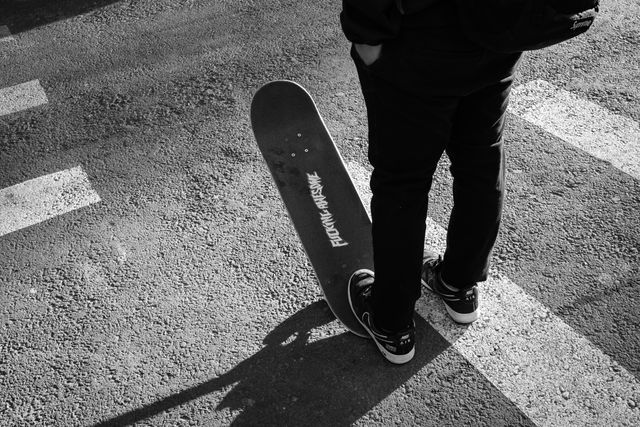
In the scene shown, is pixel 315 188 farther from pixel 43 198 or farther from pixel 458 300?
pixel 43 198

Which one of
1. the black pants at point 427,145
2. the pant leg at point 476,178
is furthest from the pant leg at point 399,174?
the pant leg at point 476,178

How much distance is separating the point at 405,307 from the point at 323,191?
0.78m

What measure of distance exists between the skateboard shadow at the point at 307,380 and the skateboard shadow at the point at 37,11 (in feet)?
12.7

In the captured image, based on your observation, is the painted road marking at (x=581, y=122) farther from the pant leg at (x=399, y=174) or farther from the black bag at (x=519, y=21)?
the black bag at (x=519, y=21)

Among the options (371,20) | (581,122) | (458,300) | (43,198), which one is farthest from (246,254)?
(581,122)

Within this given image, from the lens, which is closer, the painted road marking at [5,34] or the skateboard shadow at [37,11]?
the painted road marking at [5,34]

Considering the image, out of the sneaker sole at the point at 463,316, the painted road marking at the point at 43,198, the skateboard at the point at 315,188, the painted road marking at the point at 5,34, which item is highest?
the skateboard at the point at 315,188

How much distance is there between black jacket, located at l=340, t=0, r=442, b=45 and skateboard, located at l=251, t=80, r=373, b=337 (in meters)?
1.16

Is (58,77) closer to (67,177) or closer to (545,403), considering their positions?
(67,177)

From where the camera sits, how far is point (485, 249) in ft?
8.63

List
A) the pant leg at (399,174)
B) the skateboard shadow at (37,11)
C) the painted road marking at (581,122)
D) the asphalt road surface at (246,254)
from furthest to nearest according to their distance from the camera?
the skateboard shadow at (37,11) → the painted road marking at (581,122) → the asphalt road surface at (246,254) → the pant leg at (399,174)

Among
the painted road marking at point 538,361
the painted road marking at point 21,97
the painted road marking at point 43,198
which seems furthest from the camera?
the painted road marking at point 21,97

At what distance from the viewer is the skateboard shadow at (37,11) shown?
5.49 m

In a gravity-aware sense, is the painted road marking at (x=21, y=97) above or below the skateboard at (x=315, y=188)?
below
